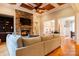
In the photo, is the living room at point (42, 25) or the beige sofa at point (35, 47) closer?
the beige sofa at point (35, 47)

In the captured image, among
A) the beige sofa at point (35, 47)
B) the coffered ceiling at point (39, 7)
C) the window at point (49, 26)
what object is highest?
the coffered ceiling at point (39, 7)

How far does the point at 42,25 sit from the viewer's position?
13.4 feet

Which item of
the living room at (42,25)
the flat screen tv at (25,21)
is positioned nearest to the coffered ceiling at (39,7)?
the living room at (42,25)

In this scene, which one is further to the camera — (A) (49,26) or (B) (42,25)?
(B) (42,25)

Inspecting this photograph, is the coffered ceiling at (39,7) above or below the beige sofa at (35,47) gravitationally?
above

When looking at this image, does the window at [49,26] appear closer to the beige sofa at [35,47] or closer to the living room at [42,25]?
the living room at [42,25]

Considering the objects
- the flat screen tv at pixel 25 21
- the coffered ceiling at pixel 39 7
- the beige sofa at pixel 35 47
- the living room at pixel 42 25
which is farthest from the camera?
the flat screen tv at pixel 25 21

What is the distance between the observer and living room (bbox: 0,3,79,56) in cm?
347

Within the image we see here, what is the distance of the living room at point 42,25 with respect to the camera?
347cm

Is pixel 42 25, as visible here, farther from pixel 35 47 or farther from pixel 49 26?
pixel 35 47

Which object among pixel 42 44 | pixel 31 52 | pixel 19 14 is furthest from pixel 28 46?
pixel 19 14

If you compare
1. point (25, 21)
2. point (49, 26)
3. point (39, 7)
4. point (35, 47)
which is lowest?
point (35, 47)

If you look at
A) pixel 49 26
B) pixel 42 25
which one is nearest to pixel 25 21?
pixel 42 25

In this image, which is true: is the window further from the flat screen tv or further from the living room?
the flat screen tv
